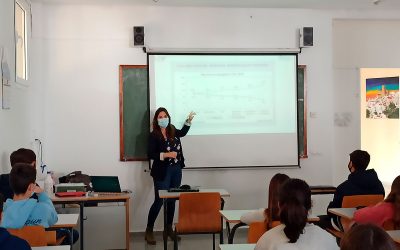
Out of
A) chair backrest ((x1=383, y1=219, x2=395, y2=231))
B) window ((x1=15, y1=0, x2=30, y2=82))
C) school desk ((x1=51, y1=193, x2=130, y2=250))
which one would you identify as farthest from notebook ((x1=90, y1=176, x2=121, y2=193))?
chair backrest ((x1=383, y1=219, x2=395, y2=231))

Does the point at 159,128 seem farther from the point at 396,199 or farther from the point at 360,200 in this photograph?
the point at 396,199

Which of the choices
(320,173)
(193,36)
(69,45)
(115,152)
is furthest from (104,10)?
(320,173)

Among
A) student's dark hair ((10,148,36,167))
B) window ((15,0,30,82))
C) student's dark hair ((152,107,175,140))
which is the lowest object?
student's dark hair ((10,148,36,167))

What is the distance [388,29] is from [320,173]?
2.34 metres

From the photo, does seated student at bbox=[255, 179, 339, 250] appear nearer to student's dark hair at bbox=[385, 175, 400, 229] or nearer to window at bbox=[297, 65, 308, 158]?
student's dark hair at bbox=[385, 175, 400, 229]

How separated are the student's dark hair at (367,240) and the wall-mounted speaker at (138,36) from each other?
506 cm

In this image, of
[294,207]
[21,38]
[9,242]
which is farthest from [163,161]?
[9,242]

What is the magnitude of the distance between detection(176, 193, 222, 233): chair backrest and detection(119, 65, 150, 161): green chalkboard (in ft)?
6.32

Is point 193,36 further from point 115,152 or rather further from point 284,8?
point 115,152

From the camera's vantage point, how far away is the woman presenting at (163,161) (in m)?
5.71

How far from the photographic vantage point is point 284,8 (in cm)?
644

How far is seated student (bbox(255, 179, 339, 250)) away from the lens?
7.43 feet

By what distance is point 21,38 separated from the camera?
5414 mm

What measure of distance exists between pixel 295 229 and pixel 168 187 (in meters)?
3.59
